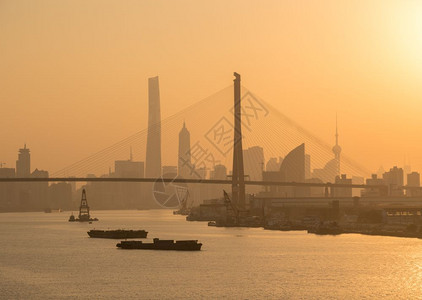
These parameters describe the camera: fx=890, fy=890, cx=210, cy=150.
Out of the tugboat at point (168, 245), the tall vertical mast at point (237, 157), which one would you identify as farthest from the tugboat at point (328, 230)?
the tugboat at point (168, 245)

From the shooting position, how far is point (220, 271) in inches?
2736

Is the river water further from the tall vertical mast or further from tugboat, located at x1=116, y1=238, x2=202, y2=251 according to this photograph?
the tall vertical mast

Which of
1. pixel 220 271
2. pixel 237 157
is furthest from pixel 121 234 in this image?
pixel 220 271

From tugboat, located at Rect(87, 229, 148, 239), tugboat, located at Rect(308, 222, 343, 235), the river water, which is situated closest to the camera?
the river water

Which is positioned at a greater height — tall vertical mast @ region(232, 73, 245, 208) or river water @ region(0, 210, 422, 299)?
tall vertical mast @ region(232, 73, 245, 208)

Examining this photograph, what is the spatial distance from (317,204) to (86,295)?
134 meters

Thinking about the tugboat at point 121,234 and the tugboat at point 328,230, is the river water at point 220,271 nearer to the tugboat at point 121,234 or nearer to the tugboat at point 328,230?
the tugboat at point 121,234

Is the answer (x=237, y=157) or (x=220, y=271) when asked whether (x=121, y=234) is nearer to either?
(x=237, y=157)

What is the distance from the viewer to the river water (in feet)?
188

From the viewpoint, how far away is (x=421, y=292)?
56.9 meters

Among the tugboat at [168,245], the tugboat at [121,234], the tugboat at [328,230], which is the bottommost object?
the tugboat at [168,245]

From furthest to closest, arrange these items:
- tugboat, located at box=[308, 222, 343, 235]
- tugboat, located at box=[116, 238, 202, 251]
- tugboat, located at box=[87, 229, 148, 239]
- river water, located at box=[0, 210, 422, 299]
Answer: tugboat, located at box=[308, 222, 343, 235] < tugboat, located at box=[87, 229, 148, 239] < tugboat, located at box=[116, 238, 202, 251] < river water, located at box=[0, 210, 422, 299]

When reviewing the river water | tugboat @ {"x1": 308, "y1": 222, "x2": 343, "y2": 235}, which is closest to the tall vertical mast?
tugboat @ {"x1": 308, "y1": 222, "x2": 343, "y2": 235}

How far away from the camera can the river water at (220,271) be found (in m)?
57.3
